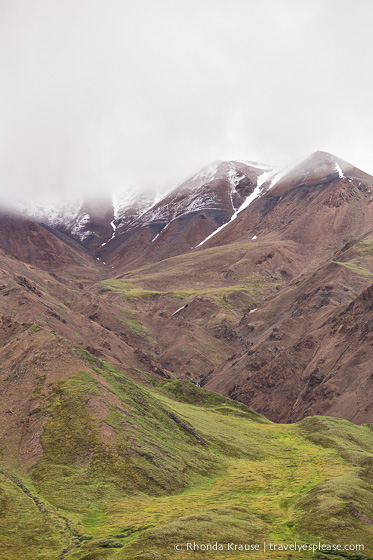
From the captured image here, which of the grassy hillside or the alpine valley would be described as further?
the alpine valley

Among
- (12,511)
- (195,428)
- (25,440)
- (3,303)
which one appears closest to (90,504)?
(12,511)

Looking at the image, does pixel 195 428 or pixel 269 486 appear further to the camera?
pixel 195 428

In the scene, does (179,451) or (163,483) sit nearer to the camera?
(163,483)

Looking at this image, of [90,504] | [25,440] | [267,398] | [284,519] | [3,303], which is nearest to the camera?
[284,519]

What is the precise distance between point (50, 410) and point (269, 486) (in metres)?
24.9

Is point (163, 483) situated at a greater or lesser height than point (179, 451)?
lesser

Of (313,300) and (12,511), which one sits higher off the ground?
(313,300)

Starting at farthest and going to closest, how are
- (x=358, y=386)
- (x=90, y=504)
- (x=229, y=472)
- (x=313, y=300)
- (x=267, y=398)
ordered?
1. (x=313, y=300)
2. (x=267, y=398)
3. (x=358, y=386)
4. (x=229, y=472)
5. (x=90, y=504)

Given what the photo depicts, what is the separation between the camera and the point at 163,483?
5812 centimetres

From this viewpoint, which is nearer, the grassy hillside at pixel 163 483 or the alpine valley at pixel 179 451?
the grassy hillside at pixel 163 483

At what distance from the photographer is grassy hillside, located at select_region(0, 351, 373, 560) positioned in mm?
41219

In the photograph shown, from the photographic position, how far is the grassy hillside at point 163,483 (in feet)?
135

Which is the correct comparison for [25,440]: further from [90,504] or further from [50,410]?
[90,504]

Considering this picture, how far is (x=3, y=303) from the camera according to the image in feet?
469
